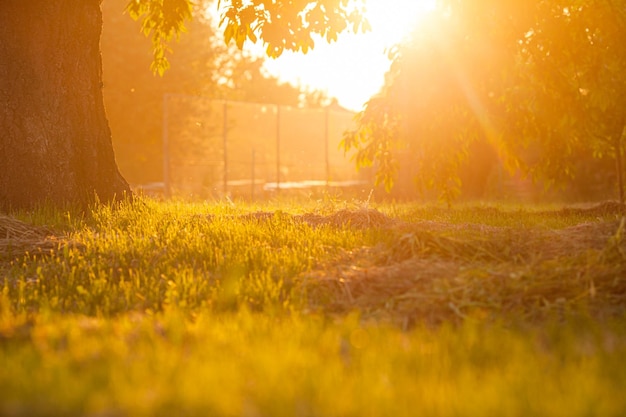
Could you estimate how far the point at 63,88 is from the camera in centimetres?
1005

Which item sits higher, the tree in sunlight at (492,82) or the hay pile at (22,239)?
the tree in sunlight at (492,82)

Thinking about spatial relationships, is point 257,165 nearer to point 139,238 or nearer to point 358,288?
point 139,238

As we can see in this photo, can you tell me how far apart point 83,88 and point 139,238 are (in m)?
3.84

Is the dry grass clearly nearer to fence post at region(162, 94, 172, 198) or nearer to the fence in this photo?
fence post at region(162, 94, 172, 198)

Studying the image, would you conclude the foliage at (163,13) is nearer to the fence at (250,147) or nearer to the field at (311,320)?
the field at (311,320)

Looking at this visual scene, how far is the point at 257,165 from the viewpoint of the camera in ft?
82.0

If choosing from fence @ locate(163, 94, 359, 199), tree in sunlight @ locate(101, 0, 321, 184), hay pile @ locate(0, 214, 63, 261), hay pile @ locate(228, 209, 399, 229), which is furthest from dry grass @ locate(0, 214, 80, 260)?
tree in sunlight @ locate(101, 0, 321, 184)

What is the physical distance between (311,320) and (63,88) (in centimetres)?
700

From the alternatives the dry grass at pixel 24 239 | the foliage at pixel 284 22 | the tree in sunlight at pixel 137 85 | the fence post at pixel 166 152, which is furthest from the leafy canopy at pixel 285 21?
the tree in sunlight at pixel 137 85

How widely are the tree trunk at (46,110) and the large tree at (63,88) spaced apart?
0.01 m

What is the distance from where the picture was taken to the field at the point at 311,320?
9.51 ft

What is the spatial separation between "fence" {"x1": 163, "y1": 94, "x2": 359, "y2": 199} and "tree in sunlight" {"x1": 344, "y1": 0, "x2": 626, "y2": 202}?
9.79 meters

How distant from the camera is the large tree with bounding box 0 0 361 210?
384 inches

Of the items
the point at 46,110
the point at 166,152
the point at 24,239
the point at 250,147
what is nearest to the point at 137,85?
the point at 250,147
